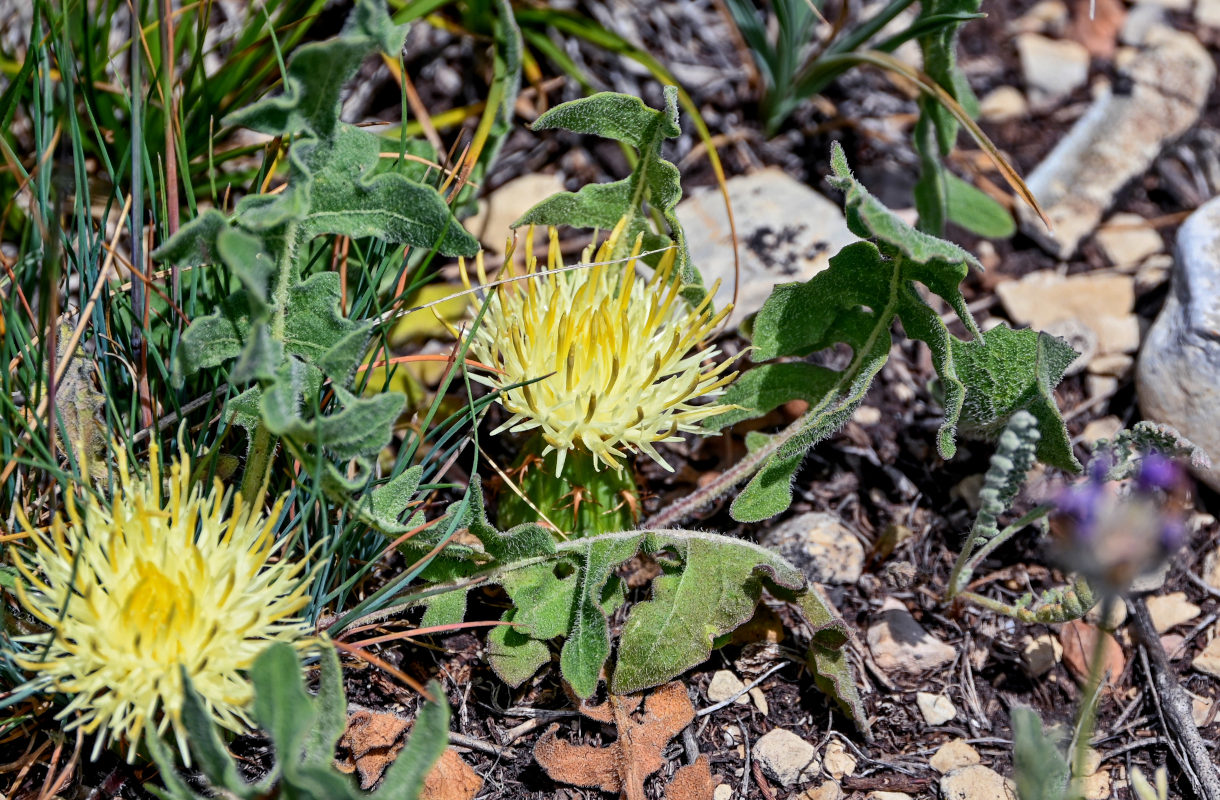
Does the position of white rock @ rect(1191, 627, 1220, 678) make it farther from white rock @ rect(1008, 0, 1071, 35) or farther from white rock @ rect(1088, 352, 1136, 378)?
white rock @ rect(1008, 0, 1071, 35)

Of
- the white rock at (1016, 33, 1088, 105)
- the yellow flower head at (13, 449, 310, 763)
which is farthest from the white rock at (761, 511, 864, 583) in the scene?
the white rock at (1016, 33, 1088, 105)

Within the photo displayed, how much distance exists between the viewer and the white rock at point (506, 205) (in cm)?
244

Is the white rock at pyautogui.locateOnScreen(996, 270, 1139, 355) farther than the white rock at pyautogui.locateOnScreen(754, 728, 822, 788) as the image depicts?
Yes

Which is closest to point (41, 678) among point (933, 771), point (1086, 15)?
point (933, 771)

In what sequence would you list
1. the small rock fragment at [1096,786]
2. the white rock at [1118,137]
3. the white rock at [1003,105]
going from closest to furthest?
the small rock fragment at [1096,786] → the white rock at [1118,137] → the white rock at [1003,105]

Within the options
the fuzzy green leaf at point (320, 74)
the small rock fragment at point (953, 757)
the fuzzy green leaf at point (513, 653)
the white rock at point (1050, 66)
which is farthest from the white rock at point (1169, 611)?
the fuzzy green leaf at point (320, 74)

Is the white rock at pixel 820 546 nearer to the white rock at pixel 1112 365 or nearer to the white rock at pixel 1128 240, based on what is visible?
the white rock at pixel 1112 365

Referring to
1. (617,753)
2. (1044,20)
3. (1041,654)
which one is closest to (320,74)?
(617,753)

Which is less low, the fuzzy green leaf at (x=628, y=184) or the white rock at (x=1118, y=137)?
the fuzzy green leaf at (x=628, y=184)

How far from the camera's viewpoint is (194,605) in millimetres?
1279

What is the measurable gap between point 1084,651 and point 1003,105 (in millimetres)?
1608

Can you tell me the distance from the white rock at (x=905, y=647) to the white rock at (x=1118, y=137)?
1.12 metres

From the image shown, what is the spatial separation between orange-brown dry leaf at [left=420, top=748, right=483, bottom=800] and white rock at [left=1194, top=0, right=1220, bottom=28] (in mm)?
2841

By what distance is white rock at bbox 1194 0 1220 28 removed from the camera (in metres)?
2.95
